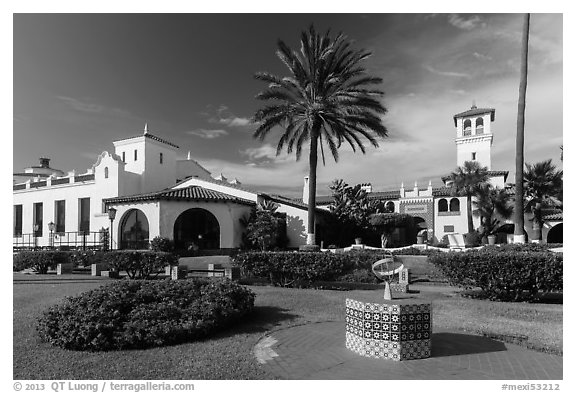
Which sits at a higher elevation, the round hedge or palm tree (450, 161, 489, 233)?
palm tree (450, 161, 489, 233)

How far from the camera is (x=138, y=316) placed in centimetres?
673

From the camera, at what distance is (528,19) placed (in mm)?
8336

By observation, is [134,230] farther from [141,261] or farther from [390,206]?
[390,206]

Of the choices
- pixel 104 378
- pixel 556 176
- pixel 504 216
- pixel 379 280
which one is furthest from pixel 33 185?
pixel 556 176

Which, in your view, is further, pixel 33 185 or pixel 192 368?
pixel 33 185

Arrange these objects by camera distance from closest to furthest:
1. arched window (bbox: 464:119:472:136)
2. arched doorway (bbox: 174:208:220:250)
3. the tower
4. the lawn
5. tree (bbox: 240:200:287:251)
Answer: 1. the lawn
2. tree (bbox: 240:200:287:251)
3. arched doorway (bbox: 174:208:220:250)
4. the tower
5. arched window (bbox: 464:119:472:136)

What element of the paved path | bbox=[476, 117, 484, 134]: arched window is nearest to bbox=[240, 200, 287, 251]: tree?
the paved path

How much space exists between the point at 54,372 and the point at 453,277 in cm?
1078

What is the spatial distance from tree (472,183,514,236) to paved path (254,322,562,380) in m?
30.5

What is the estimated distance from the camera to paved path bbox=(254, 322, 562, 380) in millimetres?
5168

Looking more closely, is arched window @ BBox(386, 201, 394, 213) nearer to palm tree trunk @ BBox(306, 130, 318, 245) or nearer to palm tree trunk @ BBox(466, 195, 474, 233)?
palm tree trunk @ BBox(466, 195, 474, 233)

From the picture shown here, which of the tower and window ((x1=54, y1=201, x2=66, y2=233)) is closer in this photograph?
window ((x1=54, y1=201, x2=66, y2=233))
